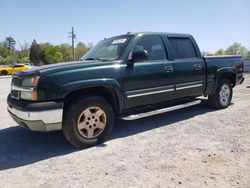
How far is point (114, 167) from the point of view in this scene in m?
3.54

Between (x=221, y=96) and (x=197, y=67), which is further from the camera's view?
(x=221, y=96)

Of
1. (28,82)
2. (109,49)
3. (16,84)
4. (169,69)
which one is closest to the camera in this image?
(28,82)

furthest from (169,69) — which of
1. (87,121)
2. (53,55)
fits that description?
(53,55)

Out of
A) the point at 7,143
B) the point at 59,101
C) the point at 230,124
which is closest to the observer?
the point at 59,101

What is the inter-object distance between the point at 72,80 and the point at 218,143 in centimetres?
256

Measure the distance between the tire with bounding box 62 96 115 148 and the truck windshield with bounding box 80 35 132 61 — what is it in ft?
3.24

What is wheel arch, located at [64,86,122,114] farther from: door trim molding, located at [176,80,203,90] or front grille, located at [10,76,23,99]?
door trim molding, located at [176,80,203,90]

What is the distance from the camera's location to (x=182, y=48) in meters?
5.96

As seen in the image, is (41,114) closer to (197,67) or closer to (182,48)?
(182,48)

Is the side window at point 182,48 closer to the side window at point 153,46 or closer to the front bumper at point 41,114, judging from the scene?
the side window at point 153,46

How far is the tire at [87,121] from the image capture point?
4.08 meters

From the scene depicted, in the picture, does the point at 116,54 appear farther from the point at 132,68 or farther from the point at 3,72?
the point at 3,72

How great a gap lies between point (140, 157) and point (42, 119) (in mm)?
1536

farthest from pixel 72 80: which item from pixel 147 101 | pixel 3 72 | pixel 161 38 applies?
pixel 3 72
